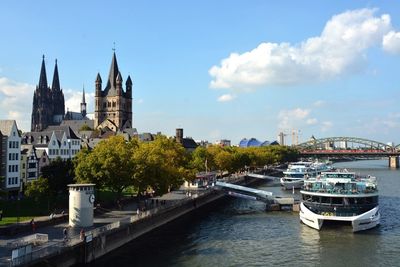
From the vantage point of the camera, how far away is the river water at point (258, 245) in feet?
144

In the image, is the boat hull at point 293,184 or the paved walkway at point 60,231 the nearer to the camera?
the paved walkway at point 60,231

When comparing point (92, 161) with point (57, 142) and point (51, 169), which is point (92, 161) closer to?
point (51, 169)

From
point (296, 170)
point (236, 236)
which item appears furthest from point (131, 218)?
point (296, 170)

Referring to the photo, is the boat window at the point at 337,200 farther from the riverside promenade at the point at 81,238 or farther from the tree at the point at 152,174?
the tree at the point at 152,174

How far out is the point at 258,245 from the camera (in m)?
50.6

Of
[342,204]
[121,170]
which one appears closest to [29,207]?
[121,170]

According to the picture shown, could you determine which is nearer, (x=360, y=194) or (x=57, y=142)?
(x=360, y=194)

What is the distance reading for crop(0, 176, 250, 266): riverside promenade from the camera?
114 feet

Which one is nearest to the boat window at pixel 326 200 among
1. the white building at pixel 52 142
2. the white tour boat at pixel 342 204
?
the white tour boat at pixel 342 204

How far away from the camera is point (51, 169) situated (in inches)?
2606

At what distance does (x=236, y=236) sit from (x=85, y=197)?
18638 mm

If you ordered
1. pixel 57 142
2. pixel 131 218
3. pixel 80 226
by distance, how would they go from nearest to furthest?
pixel 80 226
pixel 131 218
pixel 57 142

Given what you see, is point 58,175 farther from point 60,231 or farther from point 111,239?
point 111,239

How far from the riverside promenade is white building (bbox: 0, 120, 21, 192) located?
25499 mm
